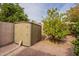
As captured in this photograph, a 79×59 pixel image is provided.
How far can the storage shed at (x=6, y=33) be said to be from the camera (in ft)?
8.86

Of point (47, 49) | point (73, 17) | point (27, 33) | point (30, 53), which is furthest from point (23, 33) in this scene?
point (73, 17)

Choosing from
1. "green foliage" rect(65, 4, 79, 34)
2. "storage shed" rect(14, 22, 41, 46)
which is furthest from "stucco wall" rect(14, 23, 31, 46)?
"green foliage" rect(65, 4, 79, 34)

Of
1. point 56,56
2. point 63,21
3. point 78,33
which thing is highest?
point 63,21

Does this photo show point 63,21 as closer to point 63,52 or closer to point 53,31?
point 53,31

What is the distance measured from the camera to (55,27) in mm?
2719

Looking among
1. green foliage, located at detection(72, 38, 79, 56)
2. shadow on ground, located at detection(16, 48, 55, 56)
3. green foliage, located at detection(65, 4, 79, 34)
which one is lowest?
shadow on ground, located at detection(16, 48, 55, 56)

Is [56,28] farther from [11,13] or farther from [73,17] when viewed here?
[11,13]

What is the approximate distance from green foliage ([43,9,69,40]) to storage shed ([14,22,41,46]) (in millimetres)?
130

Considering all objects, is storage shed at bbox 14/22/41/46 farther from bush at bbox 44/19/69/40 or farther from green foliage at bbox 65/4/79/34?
green foliage at bbox 65/4/79/34

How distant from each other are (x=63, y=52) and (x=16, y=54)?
662 millimetres

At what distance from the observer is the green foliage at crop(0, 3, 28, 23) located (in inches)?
107

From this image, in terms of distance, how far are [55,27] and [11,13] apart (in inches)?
25.7

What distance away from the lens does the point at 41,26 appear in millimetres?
2760

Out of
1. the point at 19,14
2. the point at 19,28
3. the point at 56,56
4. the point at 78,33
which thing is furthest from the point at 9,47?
the point at 78,33
